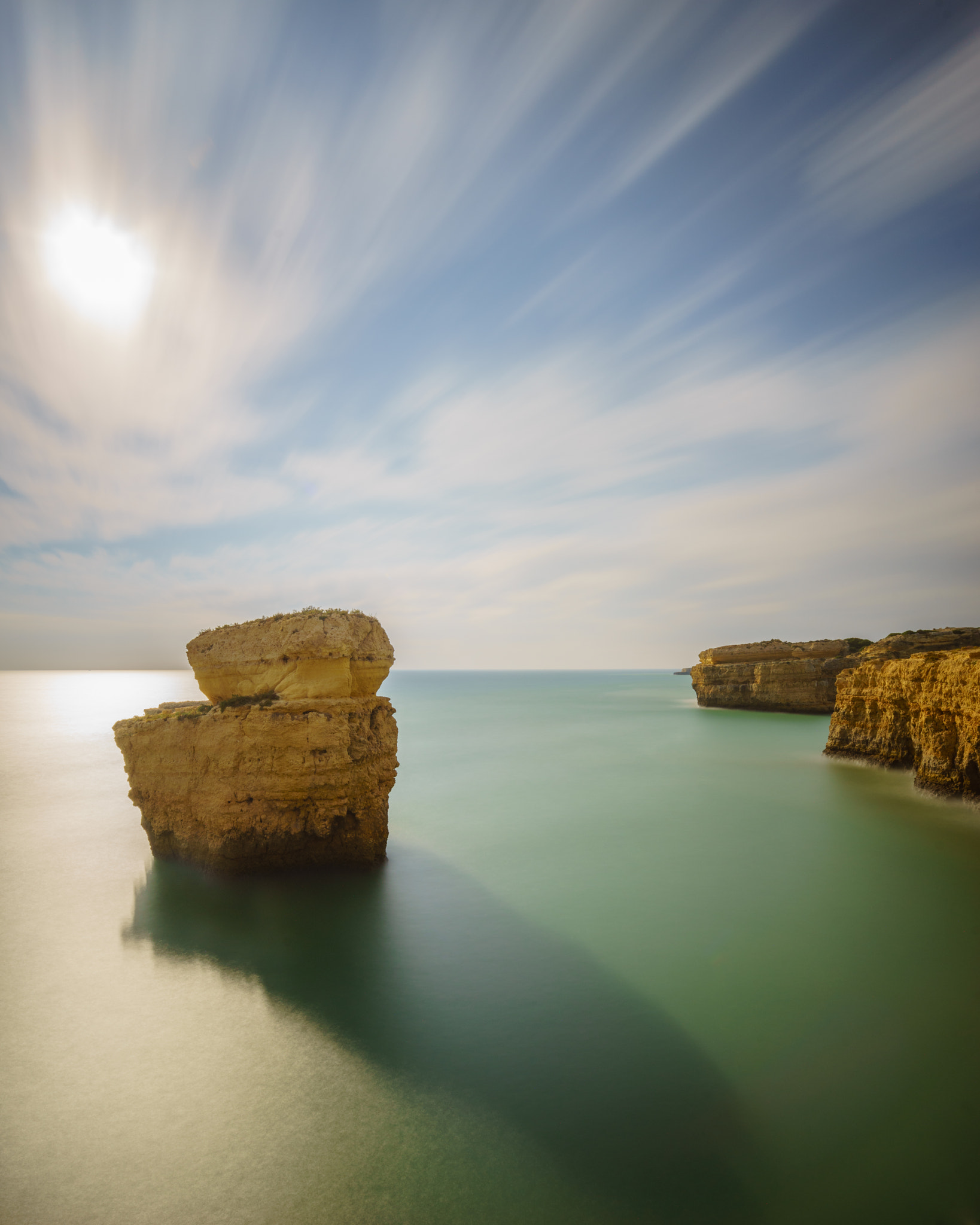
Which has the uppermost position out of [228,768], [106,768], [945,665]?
[945,665]

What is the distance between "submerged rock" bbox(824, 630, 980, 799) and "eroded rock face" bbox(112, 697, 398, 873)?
14.4 metres

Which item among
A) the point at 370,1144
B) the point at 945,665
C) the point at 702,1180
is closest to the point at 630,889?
the point at 702,1180

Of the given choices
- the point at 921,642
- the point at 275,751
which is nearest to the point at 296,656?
the point at 275,751

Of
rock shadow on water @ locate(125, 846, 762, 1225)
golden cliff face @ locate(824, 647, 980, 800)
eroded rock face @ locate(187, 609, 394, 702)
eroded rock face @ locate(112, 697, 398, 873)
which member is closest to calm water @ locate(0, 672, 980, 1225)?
rock shadow on water @ locate(125, 846, 762, 1225)

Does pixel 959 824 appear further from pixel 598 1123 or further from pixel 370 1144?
pixel 370 1144

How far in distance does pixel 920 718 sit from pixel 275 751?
17692mm

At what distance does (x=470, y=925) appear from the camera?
8.83 m

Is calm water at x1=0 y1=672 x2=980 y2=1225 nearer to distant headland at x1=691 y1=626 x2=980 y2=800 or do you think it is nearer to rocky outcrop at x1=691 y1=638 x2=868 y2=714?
distant headland at x1=691 y1=626 x2=980 y2=800

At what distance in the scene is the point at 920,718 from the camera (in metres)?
16.0

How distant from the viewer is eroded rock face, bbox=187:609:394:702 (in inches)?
388

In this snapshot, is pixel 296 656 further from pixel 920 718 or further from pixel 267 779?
pixel 920 718

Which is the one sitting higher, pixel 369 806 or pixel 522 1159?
pixel 369 806

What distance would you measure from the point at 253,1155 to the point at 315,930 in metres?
3.89

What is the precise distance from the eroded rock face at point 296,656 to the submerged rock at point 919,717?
46.9 feet
